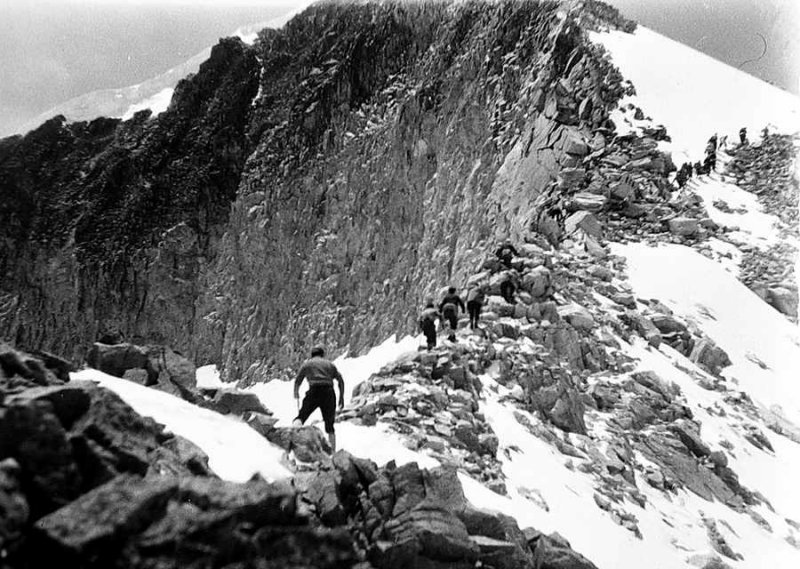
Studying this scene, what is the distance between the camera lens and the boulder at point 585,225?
23.8m

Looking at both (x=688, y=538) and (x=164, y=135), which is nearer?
(x=688, y=538)

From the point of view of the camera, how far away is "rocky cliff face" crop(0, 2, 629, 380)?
3769cm

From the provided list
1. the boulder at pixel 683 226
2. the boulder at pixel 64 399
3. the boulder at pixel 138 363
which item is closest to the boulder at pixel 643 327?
the boulder at pixel 683 226

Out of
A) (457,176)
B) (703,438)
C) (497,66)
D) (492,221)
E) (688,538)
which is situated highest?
(497,66)

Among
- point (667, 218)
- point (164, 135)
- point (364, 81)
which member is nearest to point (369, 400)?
point (667, 218)

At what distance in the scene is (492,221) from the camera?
3403 cm

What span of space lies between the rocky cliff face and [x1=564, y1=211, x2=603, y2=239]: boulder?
2.80 metres


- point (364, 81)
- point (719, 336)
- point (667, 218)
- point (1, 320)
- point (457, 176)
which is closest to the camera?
point (719, 336)

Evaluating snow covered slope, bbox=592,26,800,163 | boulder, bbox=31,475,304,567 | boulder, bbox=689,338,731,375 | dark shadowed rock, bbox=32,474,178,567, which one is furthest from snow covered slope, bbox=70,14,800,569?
snow covered slope, bbox=592,26,800,163

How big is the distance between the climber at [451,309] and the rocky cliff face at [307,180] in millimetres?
10635

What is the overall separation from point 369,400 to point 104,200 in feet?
214

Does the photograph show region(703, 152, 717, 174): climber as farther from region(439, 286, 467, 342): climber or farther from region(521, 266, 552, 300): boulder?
region(439, 286, 467, 342): climber

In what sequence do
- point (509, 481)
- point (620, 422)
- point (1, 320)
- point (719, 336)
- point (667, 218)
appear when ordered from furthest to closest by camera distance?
point (1, 320), point (667, 218), point (719, 336), point (620, 422), point (509, 481)

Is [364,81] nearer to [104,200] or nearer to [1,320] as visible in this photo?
[104,200]
